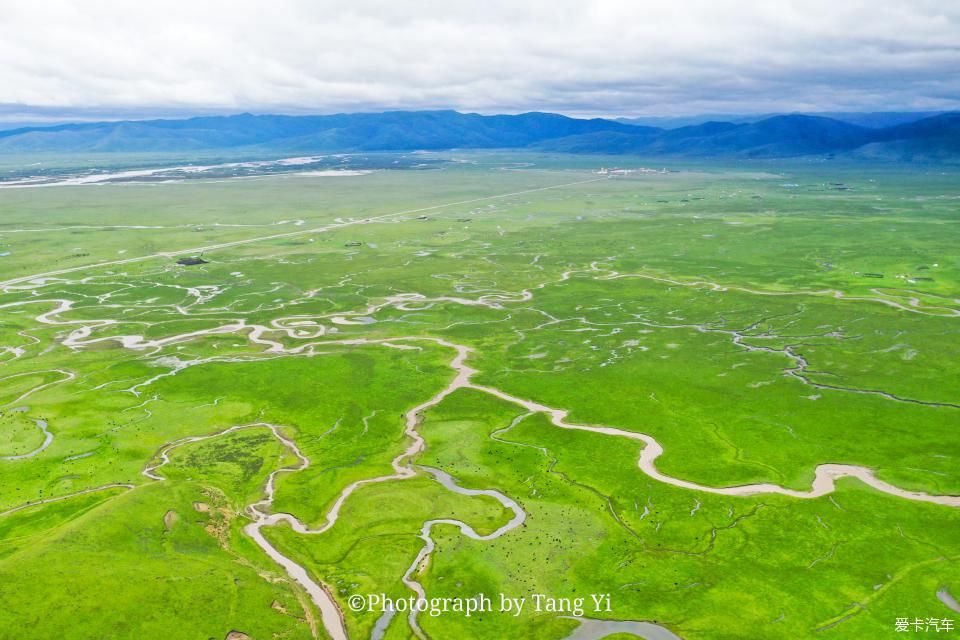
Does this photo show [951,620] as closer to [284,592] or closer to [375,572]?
[375,572]

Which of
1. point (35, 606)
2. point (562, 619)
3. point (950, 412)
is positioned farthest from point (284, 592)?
point (950, 412)

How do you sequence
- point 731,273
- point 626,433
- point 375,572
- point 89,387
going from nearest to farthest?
1. point 375,572
2. point 626,433
3. point 89,387
4. point 731,273

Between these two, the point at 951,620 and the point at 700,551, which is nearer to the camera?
the point at 951,620

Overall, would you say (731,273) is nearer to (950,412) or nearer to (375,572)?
(950,412)

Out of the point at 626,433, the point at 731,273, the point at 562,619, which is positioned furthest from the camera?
the point at 731,273

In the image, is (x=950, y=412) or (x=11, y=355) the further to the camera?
(x=11, y=355)

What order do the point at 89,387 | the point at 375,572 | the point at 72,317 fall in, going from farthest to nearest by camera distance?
the point at 72,317 → the point at 89,387 → the point at 375,572

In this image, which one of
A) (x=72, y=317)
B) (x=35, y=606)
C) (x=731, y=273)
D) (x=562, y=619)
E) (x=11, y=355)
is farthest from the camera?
(x=731, y=273)

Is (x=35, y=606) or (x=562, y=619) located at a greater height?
(x=35, y=606)

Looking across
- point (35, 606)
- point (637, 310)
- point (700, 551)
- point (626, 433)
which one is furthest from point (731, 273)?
point (35, 606)
